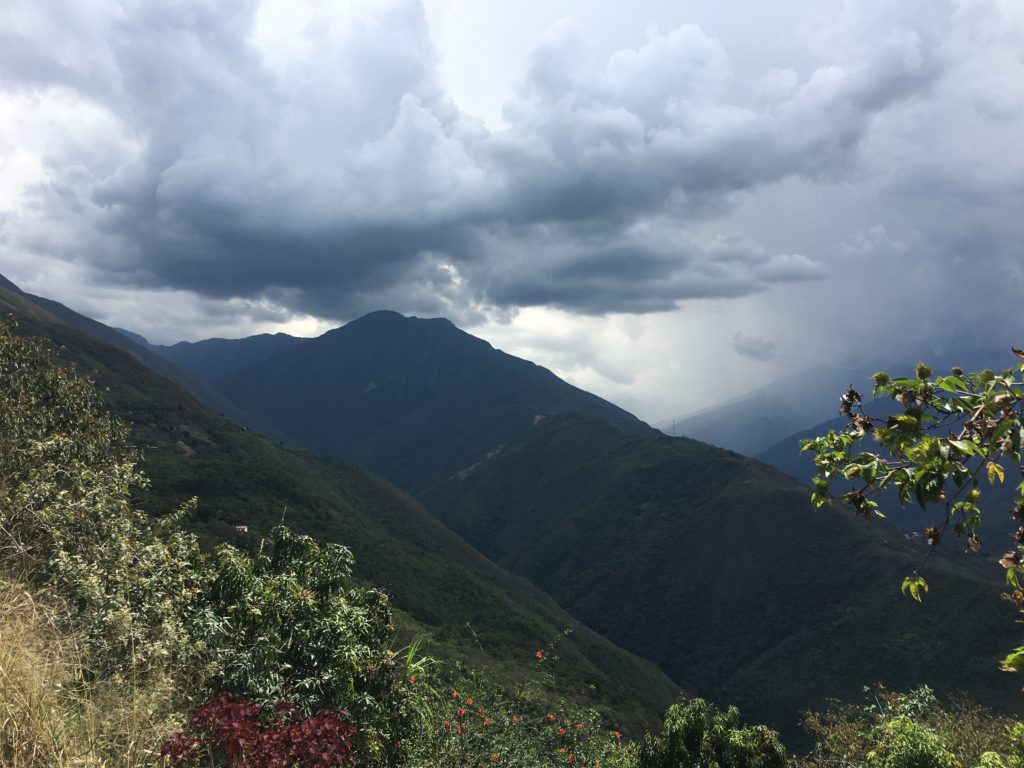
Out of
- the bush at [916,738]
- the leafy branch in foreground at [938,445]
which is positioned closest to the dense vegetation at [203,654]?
the leafy branch in foreground at [938,445]

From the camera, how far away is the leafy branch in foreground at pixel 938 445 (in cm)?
330

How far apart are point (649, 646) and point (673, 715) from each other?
98753 mm

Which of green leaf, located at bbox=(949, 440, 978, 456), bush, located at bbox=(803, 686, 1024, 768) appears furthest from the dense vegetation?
bush, located at bbox=(803, 686, 1024, 768)

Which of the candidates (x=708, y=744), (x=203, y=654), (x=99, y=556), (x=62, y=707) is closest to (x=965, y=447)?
(x=62, y=707)

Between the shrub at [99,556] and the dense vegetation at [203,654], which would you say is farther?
the shrub at [99,556]

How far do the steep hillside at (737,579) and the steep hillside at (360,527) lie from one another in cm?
1828

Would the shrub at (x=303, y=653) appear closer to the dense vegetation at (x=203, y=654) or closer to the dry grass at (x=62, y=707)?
the dense vegetation at (x=203, y=654)

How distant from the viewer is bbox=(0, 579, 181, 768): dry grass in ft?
16.1

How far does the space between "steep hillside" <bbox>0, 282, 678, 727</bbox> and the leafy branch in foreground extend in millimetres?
37582

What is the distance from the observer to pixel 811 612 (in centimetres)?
9138

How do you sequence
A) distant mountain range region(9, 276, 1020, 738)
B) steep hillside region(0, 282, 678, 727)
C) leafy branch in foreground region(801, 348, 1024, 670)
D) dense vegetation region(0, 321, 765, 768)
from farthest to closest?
distant mountain range region(9, 276, 1020, 738), steep hillside region(0, 282, 678, 727), dense vegetation region(0, 321, 765, 768), leafy branch in foreground region(801, 348, 1024, 670)

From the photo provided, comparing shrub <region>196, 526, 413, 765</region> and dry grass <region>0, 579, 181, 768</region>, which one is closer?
dry grass <region>0, 579, 181, 768</region>

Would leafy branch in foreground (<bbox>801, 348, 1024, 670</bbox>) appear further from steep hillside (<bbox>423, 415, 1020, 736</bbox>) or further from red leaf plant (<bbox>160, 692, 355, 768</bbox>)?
steep hillside (<bbox>423, 415, 1020, 736</bbox>)

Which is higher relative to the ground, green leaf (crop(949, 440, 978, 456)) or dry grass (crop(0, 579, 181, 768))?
green leaf (crop(949, 440, 978, 456))
